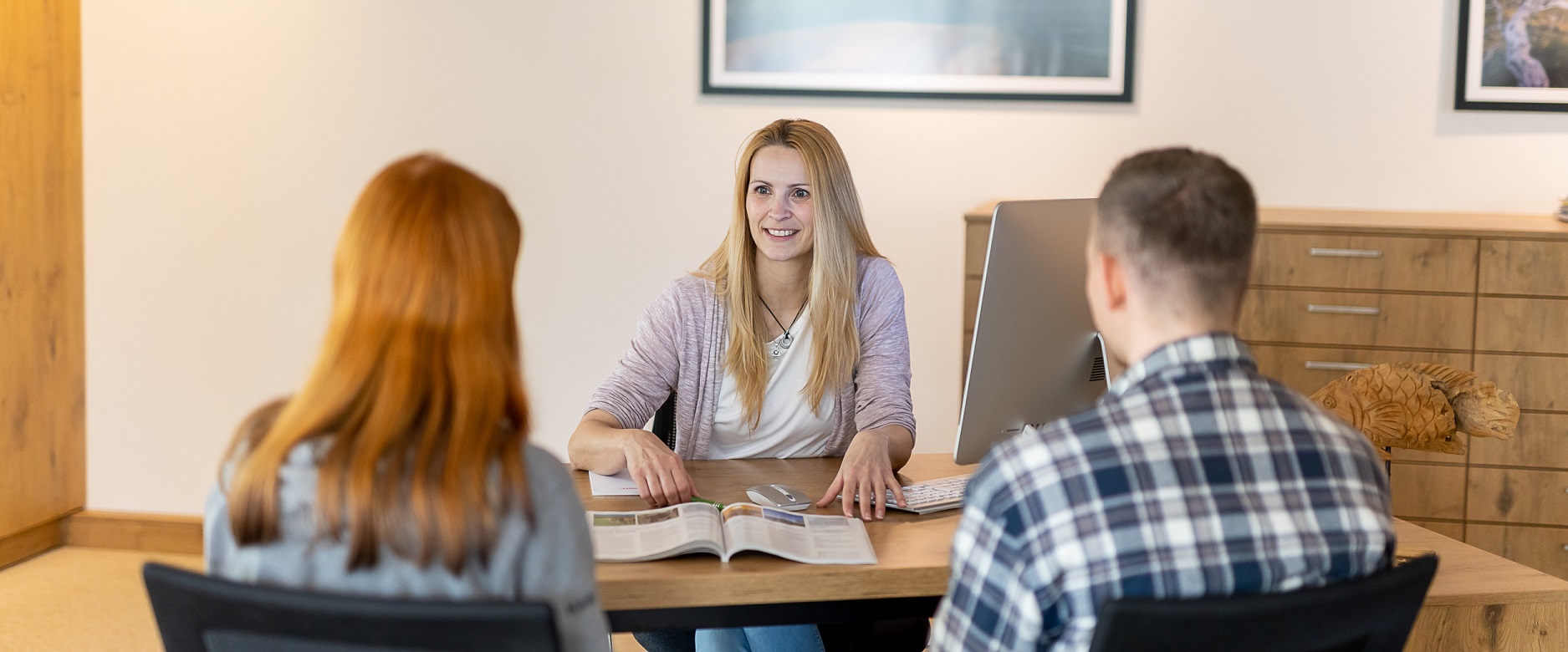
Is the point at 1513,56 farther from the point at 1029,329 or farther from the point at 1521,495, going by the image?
the point at 1029,329

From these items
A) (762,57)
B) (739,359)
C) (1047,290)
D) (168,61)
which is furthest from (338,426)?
(168,61)

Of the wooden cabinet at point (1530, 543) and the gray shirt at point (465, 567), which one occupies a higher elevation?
the gray shirt at point (465, 567)

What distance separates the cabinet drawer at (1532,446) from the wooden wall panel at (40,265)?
4.47 meters

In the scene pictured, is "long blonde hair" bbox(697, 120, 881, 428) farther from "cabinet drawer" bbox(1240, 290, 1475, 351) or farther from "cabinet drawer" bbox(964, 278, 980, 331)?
"cabinet drawer" bbox(1240, 290, 1475, 351)

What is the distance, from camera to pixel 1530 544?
329 cm

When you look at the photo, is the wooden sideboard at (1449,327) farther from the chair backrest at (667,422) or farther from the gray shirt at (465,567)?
the gray shirt at (465,567)

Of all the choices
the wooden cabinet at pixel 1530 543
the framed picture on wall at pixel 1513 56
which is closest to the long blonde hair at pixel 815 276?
the wooden cabinet at pixel 1530 543

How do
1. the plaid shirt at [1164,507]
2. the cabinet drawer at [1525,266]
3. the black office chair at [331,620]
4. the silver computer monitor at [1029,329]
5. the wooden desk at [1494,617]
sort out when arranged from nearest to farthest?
the black office chair at [331,620] → the plaid shirt at [1164,507] → the wooden desk at [1494,617] → the silver computer monitor at [1029,329] → the cabinet drawer at [1525,266]

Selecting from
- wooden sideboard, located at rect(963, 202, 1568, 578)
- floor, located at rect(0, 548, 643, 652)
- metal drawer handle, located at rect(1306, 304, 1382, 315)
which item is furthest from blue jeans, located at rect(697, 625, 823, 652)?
metal drawer handle, located at rect(1306, 304, 1382, 315)

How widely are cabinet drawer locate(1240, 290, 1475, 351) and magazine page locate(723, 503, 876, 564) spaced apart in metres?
2.04

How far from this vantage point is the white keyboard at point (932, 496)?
1771mm

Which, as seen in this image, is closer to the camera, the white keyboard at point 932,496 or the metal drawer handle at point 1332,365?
the white keyboard at point 932,496

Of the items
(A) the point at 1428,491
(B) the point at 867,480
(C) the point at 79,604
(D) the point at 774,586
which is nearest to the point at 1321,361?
(A) the point at 1428,491

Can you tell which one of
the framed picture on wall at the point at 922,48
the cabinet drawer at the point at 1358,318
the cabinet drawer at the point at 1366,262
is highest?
the framed picture on wall at the point at 922,48
